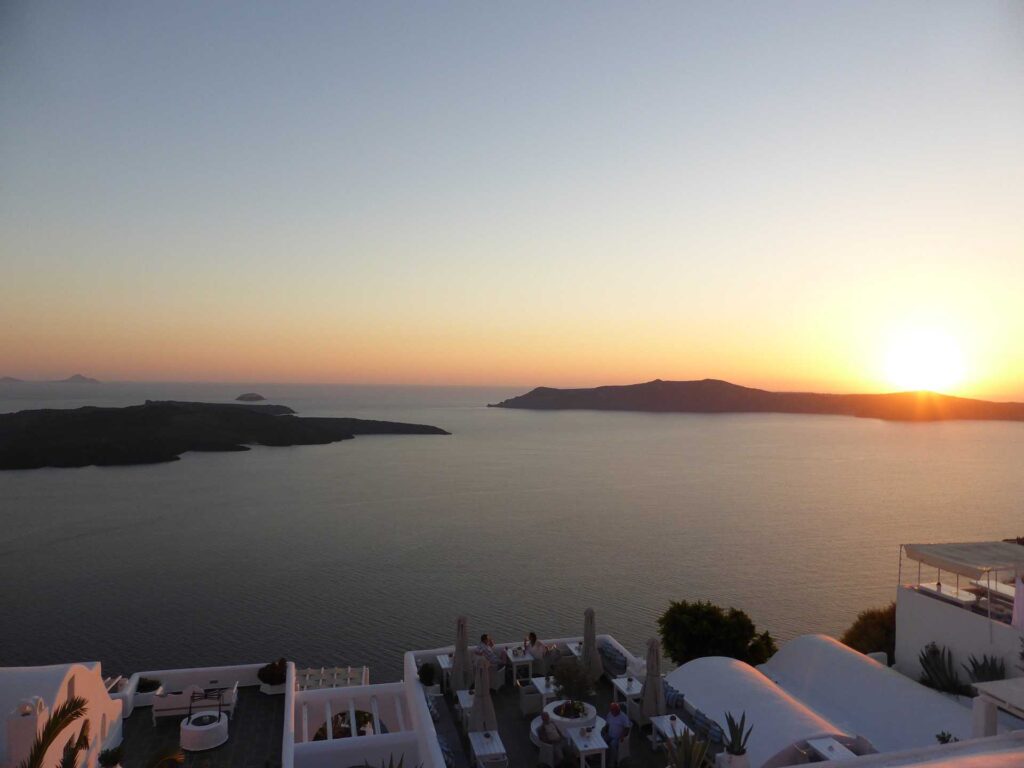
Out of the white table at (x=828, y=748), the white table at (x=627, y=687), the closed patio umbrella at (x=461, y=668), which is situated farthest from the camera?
the closed patio umbrella at (x=461, y=668)

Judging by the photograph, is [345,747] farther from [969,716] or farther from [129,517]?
[129,517]

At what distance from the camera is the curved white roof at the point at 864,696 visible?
9.88 m

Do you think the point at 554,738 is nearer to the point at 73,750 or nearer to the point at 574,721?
the point at 574,721

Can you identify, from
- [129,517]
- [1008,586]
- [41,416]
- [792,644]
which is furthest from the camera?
[41,416]

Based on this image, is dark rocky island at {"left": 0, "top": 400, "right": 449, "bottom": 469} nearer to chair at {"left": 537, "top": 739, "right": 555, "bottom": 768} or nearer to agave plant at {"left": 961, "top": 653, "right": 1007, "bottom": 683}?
chair at {"left": 537, "top": 739, "right": 555, "bottom": 768}

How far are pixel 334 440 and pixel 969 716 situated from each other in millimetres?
111278

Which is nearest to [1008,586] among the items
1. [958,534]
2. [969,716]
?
[969,716]

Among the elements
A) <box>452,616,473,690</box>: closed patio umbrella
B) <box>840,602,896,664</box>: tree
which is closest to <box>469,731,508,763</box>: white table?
<box>452,616,473,690</box>: closed patio umbrella

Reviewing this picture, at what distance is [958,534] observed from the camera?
46.1 meters

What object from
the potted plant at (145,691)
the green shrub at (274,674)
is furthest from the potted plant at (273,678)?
the potted plant at (145,691)

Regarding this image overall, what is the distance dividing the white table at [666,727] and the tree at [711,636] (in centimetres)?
832

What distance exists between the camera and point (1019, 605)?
10062mm

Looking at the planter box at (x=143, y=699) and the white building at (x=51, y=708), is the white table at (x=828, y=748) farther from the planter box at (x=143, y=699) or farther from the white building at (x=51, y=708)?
the planter box at (x=143, y=699)

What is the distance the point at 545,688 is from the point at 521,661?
1.18m
